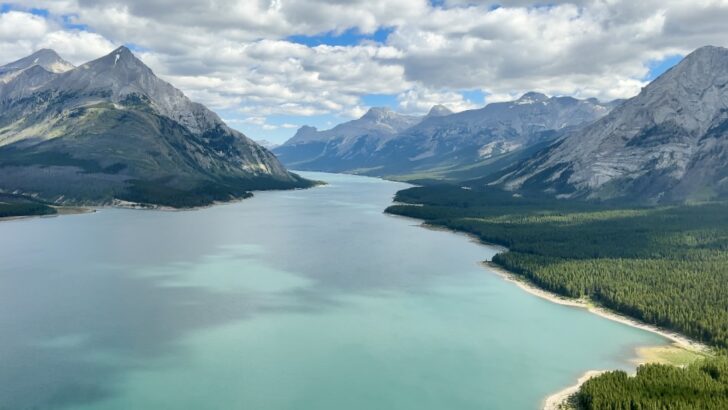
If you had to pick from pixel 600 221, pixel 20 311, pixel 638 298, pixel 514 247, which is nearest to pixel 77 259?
pixel 20 311

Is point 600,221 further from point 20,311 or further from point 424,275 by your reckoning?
point 20,311

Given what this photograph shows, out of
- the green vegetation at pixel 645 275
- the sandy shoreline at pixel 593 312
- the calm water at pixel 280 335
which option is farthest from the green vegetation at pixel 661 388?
the calm water at pixel 280 335

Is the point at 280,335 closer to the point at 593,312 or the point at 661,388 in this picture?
the point at 661,388

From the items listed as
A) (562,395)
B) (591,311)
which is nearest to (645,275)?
(591,311)

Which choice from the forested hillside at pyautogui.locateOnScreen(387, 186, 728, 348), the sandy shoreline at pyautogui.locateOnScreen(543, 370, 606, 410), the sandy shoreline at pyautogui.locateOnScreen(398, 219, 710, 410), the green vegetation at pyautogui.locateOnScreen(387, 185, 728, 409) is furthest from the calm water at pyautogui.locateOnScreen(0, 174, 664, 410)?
the forested hillside at pyautogui.locateOnScreen(387, 186, 728, 348)

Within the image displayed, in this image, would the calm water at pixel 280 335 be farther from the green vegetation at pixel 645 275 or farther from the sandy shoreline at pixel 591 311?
the green vegetation at pixel 645 275

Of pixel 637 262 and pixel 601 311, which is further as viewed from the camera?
pixel 637 262
